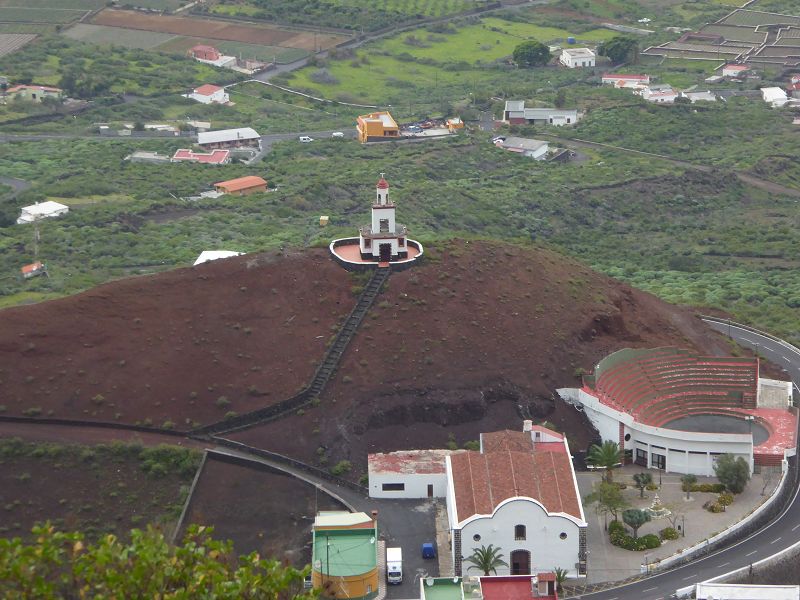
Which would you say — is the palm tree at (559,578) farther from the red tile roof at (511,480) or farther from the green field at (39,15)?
the green field at (39,15)

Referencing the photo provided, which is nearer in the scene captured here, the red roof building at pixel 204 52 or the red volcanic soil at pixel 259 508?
the red volcanic soil at pixel 259 508

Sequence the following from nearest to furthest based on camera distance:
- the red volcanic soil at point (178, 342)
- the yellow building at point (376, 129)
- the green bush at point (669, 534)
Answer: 1. the green bush at point (669, 534)
2. the red volcanic soil at point (178, 342)
3. the yellow building at point (376, 129)

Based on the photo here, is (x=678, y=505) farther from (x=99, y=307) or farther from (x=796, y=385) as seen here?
(x=99, y=307)

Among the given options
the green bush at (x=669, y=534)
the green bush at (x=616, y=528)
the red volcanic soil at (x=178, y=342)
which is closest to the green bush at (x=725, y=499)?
the green bush at (x=669, y=534)

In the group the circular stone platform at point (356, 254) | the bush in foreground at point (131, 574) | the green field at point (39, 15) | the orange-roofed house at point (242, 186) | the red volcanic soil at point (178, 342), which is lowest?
the orange-roofed house at point (242, 186)

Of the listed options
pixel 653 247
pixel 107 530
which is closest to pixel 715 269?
pixel 653 247

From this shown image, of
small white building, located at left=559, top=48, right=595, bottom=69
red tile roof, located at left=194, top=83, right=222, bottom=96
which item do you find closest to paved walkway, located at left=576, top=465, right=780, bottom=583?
red tile roof, located at left=194, top=83, right=222, bottom=96
